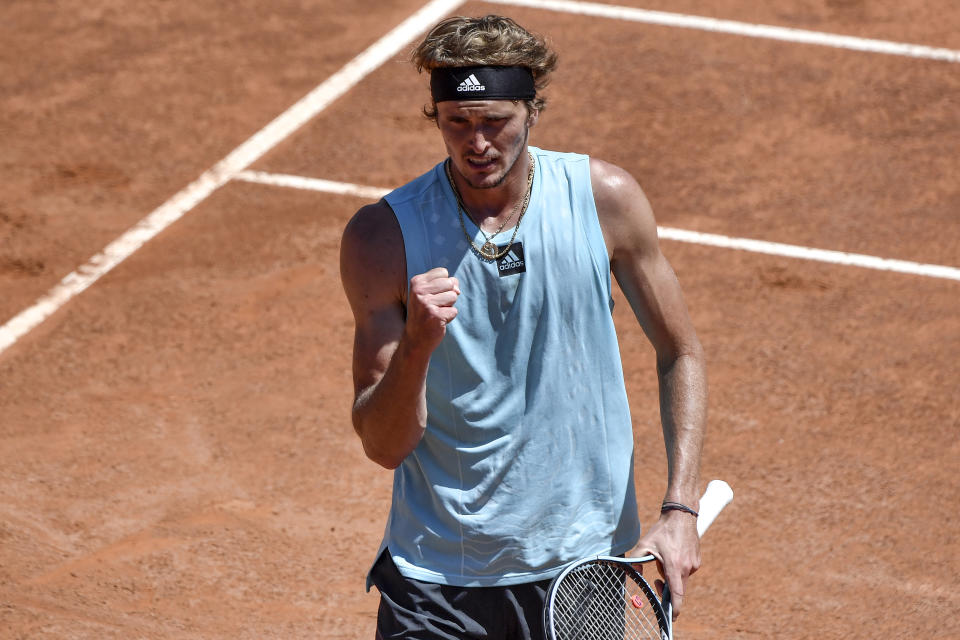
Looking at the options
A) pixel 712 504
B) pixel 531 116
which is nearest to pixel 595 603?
pixel 712 504

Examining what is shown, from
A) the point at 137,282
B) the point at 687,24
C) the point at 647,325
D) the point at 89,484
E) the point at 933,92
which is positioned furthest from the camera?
the point at 687,24

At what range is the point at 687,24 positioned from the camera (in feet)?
36.4

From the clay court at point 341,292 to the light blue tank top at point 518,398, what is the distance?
213cm

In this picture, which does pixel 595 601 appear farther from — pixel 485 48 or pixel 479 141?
pixel 485 48

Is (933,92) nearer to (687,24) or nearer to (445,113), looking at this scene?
(687,24)

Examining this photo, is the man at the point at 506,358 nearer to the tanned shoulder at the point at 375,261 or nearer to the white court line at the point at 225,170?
the tanned shoulder at the point at 375,261

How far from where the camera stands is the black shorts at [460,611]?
3672mm

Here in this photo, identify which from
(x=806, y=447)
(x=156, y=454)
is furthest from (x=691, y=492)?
(x=156, y=454)

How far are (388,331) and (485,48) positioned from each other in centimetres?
81

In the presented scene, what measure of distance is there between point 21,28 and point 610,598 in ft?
30.3

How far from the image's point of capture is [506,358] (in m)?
3.60

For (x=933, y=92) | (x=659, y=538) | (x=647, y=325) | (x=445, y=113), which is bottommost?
(x=933, y=92)

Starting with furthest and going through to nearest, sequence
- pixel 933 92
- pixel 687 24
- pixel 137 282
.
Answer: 1. pixel 687 24
2. pixel 933 92
3. pixel 137 282

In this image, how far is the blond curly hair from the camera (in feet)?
11.9
